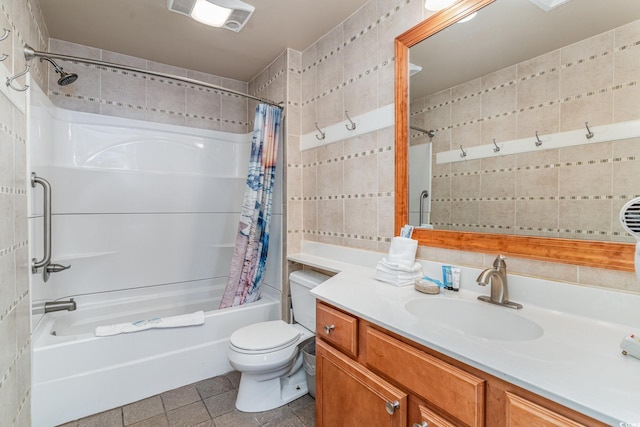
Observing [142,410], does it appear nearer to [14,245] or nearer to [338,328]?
[14,245]

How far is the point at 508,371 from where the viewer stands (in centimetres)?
69

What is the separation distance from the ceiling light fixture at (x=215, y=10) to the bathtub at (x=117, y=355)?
190 cm

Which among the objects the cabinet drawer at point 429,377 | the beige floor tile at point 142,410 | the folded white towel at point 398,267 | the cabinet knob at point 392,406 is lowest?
the beige floor tile at point 142,410

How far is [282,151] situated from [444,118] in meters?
1.32

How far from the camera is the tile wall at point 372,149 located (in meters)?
1.00

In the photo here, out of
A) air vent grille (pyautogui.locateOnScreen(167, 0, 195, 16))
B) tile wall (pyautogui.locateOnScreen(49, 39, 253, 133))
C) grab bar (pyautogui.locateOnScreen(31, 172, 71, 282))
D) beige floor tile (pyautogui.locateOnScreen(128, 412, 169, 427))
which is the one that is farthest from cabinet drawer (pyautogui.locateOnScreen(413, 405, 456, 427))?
tile wall (pyautogui.locateOnScreen(49, 39, 253, 133))

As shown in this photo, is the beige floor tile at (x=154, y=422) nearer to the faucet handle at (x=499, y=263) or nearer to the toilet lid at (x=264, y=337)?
the toilet lid at (x=264, y=337)

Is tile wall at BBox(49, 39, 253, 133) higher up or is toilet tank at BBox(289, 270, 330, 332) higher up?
tile wall at BBox(49, 39, 253, 133)

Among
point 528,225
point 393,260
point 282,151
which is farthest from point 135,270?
point 528,225

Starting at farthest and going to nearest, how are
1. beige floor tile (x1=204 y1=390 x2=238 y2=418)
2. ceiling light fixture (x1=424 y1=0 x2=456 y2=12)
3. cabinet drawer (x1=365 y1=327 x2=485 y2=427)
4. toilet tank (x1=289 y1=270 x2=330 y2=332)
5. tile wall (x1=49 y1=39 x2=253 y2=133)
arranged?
tile wall (x1=49 y1=39 x2=253 y2=133) → toilet tank (x1=289 y1=270 x2=330 y2=332) → beige floor tile (x1=204 y1=390 x2=238 y2=418) → ceiling light fixture (x1=424 y1=0 x2=456 y2=12) → cabinet drawer (x1=365 y1=327 x2=485 y2=427)

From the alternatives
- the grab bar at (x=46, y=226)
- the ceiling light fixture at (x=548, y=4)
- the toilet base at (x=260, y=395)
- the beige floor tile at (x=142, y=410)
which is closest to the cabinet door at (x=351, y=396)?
the toilet base at (x=260, y=395)

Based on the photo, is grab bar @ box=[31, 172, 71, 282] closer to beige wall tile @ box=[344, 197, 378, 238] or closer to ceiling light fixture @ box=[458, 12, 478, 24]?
beige wall tile @ box=[344, 197, 378, 238]

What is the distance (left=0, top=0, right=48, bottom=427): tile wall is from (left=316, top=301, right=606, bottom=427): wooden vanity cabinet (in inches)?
49.3

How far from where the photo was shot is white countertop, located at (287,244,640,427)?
2.00 feet
